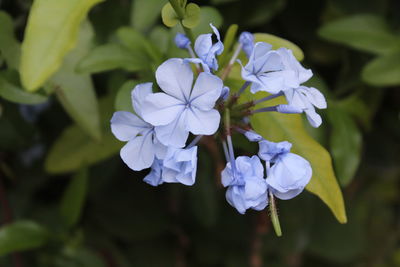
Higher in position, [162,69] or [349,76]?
[162,69]

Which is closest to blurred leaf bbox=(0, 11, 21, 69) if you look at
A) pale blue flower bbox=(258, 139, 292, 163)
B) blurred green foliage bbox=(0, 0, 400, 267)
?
blurred green foliage bbox=(0, 0, 400, 267)

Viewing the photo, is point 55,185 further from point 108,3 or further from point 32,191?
point 108,3

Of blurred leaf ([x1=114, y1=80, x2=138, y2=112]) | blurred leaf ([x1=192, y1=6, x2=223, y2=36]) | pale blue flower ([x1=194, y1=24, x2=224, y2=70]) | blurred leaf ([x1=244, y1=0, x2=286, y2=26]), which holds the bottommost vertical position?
blurred leaf ([x1=244, y1=0, x2=286, y2=26])

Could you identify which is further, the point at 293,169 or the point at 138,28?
the point at 138,28

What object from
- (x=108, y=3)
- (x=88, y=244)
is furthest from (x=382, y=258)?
(x=108, y=3)

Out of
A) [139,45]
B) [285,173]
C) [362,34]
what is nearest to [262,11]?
[362,34]

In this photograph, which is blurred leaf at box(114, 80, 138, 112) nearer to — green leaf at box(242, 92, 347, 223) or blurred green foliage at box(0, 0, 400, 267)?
blurred green foliage at box(0, 0, 400, 267)

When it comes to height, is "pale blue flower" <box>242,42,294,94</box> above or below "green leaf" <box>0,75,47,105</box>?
above

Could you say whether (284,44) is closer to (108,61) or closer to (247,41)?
(247,41)
